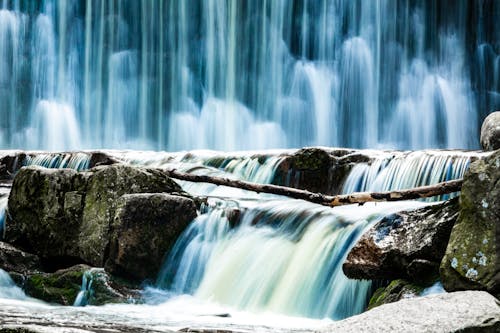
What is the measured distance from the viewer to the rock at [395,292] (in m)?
7.28

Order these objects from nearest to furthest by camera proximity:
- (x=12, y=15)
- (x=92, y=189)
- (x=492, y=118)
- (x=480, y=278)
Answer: (x=480, y=278) → (x=92, y=189) → (x=492, y=118) → (x=12, y=15)

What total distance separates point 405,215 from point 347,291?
114 centimetres

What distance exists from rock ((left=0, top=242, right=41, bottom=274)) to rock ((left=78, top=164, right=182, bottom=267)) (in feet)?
2.55

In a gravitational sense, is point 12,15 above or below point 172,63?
above

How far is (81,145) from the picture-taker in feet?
101

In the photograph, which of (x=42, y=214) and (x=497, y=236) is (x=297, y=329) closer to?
(x=497, y=236)

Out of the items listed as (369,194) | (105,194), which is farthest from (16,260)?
(369,194)

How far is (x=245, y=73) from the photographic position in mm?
30125

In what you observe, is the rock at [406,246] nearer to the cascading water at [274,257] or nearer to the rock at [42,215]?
the cascading water at [274,257]

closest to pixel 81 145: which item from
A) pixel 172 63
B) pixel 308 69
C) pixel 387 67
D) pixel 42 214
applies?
pixel 172 63

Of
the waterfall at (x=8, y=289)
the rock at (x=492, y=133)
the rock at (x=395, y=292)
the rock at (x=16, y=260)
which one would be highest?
the rock at (x=492, y=133)

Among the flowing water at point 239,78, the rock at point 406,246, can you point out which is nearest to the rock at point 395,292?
the rock at point 406,246

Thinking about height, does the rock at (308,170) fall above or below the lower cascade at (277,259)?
above

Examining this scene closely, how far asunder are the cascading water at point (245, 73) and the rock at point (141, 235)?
16.3 metres
